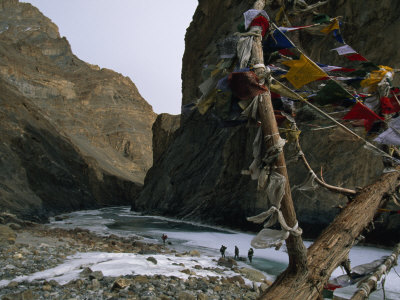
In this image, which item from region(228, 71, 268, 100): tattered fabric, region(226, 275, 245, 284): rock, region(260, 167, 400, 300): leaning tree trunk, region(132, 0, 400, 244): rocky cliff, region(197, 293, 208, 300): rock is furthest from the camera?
region(132, 0, 400, 244): rocky cliff

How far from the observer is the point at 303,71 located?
86.4 inches

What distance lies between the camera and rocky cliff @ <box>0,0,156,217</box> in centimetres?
2502

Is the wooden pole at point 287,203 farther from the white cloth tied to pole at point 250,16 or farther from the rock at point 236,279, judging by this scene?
the rock at point 236,279

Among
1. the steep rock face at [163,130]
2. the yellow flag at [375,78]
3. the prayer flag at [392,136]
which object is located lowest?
the prayer flag at [392,136]

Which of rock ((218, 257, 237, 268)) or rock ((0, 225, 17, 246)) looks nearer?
rock ((218, 257, 237, 268))

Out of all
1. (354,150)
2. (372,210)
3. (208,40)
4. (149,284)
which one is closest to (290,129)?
(372,210)

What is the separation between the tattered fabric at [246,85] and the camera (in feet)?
5.01

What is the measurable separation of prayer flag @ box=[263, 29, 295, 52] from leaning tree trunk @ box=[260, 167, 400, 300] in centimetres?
104

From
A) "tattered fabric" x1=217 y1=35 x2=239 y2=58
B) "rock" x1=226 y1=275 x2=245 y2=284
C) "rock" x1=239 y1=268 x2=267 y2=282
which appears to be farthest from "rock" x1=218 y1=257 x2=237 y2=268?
"tattered fabric" x1=217 y1=35 x2=239 y2=58

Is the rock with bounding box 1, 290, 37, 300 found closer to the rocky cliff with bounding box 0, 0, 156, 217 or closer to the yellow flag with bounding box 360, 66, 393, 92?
the yellow flag with bounding box 360, 66, 393, 92

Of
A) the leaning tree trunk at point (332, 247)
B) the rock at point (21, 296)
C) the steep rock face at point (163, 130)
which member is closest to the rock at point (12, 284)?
the rock at point (21, 296)

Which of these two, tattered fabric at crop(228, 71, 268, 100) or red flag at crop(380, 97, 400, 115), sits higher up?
red flag at crop(380, 97, 400, 115)

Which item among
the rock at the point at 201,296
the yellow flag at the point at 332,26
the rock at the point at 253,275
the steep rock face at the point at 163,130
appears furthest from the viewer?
the steep rock face at the point at 163,130

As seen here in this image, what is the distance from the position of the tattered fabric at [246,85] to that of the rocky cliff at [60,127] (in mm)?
18834
